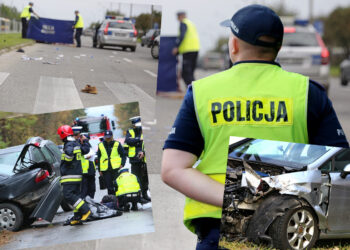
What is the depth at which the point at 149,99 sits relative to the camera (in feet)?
11.7

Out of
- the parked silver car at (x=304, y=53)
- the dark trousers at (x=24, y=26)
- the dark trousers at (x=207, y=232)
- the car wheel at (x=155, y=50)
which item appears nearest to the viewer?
the dark trousers at (x=207, y=232)

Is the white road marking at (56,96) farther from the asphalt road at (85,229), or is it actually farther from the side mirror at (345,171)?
the side mirror at (345,171)

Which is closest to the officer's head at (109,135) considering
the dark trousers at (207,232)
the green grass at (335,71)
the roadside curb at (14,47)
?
the roadside curb at (14,47)

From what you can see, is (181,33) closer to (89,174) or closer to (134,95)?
(134,95)

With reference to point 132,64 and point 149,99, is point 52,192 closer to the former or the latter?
point 149,99

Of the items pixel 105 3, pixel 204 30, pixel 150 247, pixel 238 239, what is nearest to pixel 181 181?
pixel 238 239

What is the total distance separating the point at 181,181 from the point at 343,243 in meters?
0.55

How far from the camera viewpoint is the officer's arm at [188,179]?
199cm

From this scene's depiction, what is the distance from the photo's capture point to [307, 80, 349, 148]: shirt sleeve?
195cm

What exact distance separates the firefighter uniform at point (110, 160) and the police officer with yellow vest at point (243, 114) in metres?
1.27

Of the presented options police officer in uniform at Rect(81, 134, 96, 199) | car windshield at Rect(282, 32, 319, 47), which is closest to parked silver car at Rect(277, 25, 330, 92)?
car windshield at Rect(282, 32, 319, 47)

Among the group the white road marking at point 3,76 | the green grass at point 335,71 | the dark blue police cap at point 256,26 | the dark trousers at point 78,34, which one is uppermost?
the dark blue police cap at point 256,26

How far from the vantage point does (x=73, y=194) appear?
3.20 metres

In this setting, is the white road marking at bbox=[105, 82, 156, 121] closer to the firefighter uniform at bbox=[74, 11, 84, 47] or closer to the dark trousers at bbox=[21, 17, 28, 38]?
the firefighter uniform at bbox=[74, 11, 84, 47]
